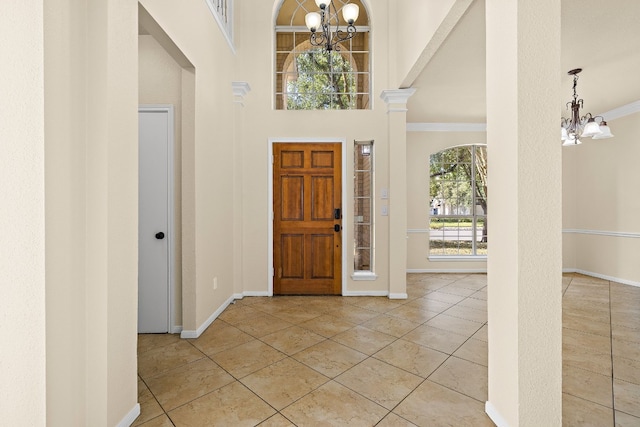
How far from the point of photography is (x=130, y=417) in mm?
1611

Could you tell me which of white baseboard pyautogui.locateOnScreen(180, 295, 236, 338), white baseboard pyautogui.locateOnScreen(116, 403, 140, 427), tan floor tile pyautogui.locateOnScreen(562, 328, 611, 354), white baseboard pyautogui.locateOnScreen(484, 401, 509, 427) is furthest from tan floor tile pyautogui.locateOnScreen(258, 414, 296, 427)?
tan floor tile pyautogui.locateOnScreen(562, 328, 611, 354)

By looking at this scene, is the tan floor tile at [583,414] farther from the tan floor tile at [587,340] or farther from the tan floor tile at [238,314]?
the tan floor tile at [238,314]

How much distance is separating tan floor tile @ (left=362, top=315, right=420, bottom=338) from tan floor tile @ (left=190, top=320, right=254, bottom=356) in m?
1.19

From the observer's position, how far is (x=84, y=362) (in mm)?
1452

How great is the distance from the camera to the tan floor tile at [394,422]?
1585 mm

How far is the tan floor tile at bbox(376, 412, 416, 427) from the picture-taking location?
158 centimetres

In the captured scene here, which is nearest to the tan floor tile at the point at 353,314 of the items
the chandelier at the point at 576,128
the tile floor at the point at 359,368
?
the tile floor at the point at 359,368

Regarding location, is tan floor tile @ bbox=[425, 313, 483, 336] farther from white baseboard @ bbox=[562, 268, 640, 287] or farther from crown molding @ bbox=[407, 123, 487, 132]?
crown molding @ bbox=[407, 123, 487, 132]

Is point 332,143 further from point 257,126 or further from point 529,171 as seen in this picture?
point 529,171

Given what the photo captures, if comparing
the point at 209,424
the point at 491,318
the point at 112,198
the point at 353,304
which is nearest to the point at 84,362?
the point at 209,424

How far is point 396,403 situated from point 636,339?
254cm

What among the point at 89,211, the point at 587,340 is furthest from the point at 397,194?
the point at 89,211

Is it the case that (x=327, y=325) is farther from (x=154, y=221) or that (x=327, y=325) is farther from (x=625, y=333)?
(x=625, y=333)

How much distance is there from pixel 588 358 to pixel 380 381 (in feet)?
5.63
